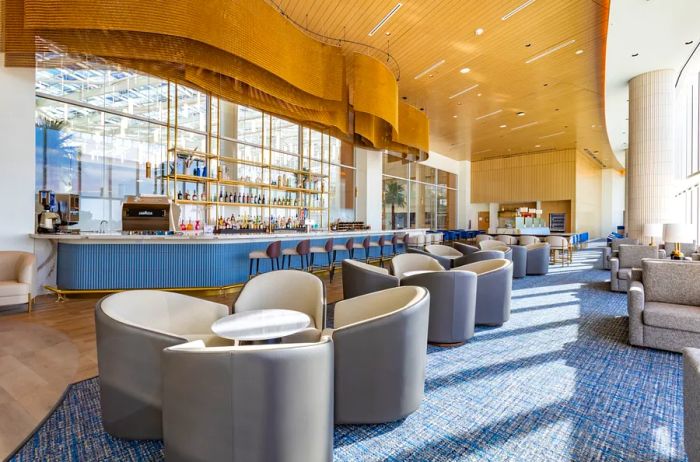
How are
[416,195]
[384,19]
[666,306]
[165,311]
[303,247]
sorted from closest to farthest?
[165,311] < [666,306] < [384,19] < [303,247] < [416,195]

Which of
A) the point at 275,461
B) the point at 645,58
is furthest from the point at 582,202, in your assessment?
the point at 275,461

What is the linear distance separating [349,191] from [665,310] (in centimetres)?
902

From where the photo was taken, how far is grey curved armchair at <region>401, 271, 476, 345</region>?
3.50m

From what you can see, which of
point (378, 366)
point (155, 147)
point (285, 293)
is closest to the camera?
point (378, 366)

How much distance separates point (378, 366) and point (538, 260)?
7.54 metres

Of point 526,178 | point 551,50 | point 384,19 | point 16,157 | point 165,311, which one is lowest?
point 165,311

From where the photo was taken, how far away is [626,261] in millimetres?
6562

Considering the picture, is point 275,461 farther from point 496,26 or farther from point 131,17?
point 496,26

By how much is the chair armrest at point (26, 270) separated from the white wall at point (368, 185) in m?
8.22

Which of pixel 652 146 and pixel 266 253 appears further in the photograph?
pixel 652 146

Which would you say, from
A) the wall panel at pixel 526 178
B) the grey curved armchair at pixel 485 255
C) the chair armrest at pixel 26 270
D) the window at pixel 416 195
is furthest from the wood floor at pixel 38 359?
the wall panel at pixel 526 178

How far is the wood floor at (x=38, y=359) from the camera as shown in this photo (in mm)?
2271

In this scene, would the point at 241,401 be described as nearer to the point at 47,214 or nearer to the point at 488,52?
the point at 47,214

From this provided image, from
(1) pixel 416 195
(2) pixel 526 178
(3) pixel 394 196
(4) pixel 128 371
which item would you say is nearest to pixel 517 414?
(4) pixel 128 371
